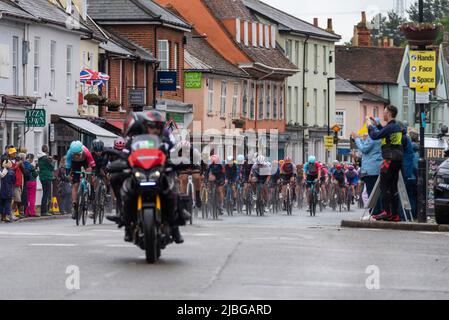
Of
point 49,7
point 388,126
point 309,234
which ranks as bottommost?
point 309,234

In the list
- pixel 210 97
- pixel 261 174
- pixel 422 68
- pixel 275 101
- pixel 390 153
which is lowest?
pixel 261 174

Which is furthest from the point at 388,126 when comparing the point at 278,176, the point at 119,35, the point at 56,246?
the point at 119,35

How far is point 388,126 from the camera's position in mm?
26281

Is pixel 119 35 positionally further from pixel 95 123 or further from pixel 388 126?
pixel 388 126

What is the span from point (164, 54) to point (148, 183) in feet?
185

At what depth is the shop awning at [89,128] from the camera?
54.7m

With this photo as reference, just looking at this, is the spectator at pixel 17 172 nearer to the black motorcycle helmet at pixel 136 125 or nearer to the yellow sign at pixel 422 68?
the yellow sign at pixel 422 68

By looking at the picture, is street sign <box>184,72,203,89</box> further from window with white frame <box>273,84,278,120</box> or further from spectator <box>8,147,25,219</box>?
spectator <box>8,147,25,219</box>

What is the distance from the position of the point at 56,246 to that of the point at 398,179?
856 centimetres

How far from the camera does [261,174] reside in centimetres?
4666

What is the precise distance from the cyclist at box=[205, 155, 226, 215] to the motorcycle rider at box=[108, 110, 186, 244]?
75.9 ft

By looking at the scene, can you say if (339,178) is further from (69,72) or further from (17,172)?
(17,172)

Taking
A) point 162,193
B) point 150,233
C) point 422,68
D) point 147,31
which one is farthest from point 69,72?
point 150,233

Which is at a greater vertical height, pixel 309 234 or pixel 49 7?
pixel 49 7
